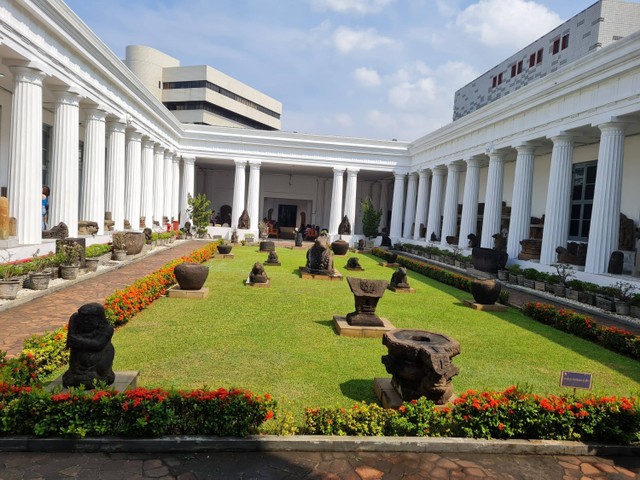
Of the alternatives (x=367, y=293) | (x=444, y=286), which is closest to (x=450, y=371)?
(x=367, y=293)

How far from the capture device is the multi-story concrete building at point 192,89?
178ft

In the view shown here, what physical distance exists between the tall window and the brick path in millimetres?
19214

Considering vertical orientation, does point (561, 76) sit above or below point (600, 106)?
above

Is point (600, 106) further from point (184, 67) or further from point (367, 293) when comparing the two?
point (184, 67)

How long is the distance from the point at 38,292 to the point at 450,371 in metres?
9.81

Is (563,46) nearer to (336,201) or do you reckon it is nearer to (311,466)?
(336,201)

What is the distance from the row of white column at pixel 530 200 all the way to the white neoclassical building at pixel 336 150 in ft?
0.16

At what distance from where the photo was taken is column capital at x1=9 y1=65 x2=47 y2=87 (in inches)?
530

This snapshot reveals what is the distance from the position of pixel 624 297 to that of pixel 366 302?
852 cm

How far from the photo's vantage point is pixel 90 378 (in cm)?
528

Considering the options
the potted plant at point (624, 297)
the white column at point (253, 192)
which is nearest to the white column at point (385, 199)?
the white column at point (253, 192)

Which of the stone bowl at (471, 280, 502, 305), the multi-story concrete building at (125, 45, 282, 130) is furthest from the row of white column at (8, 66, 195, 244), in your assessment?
the multi-story concrete building at (125, 45, 282, 130)

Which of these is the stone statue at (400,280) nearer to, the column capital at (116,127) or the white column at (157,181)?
the column capital at (116,127)

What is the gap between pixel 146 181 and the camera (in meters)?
27.2
